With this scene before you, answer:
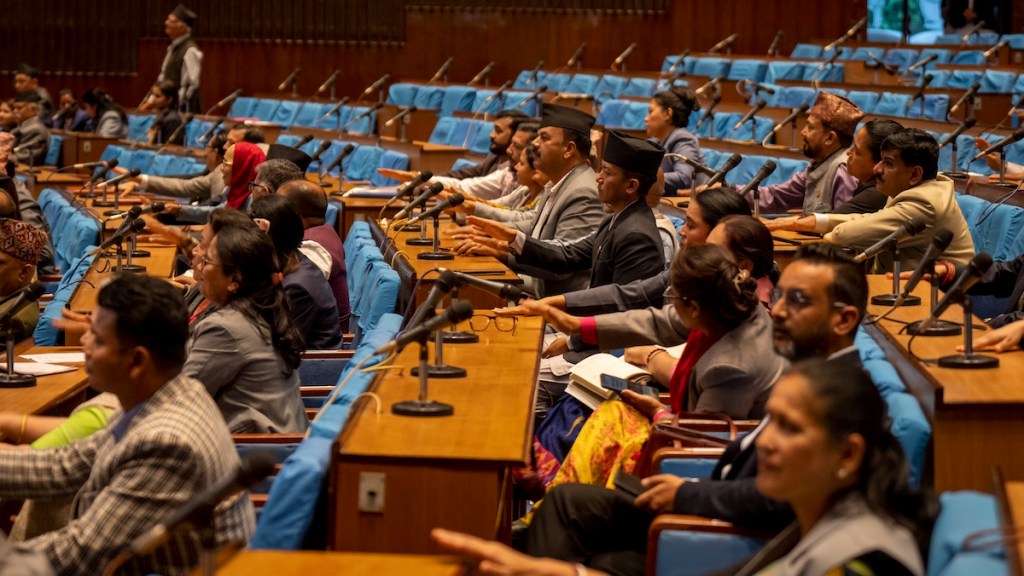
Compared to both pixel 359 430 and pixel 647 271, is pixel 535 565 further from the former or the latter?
pixel 647 271


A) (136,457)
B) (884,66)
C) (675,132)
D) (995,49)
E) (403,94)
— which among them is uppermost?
(995,49)

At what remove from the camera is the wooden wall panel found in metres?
13.4

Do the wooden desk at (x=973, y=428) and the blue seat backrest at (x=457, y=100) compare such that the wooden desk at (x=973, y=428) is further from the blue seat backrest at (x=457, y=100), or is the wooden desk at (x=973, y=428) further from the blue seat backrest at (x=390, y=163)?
the blue seat backrest at (x=457, y=100)

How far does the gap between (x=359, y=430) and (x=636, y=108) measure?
7.35 meters

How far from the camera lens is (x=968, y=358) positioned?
2.86m

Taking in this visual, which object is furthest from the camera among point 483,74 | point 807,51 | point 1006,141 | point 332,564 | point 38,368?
point 483,74

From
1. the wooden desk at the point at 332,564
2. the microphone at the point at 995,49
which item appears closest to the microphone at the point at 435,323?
the wooden desk at the point at 332,564

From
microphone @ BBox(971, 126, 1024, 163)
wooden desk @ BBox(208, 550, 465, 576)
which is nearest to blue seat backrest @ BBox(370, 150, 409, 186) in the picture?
microphone @ BBox(971, 126, 1024, 163)

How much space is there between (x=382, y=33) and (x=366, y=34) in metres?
0.15

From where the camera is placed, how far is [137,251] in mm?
5695

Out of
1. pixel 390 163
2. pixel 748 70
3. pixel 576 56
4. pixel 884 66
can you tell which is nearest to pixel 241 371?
A: pixel 390 163

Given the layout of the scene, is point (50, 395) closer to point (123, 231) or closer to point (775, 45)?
point (123, 231)

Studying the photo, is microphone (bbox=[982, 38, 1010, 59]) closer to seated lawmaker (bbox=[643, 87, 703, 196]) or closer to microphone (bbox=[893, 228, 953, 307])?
seated lawmaker (bbox=[643, 87, 703, 196])

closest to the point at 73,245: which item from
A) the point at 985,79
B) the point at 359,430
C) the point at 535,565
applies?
the point at 359,430
